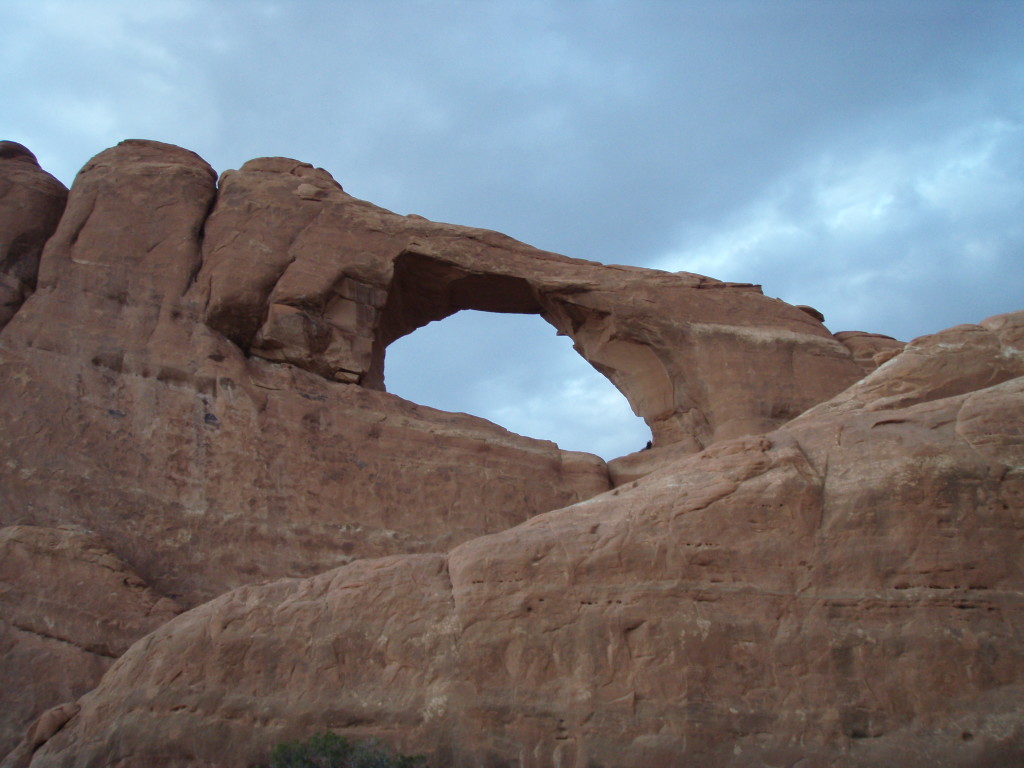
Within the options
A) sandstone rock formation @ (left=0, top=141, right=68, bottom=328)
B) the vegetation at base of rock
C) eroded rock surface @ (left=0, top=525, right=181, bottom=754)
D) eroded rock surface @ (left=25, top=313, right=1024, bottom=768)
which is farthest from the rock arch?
the vegetation at base of rock

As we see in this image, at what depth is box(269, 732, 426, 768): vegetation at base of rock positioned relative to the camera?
26.2 ft

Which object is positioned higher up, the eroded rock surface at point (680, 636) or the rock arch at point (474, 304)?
the rock arch at point (474, 304)

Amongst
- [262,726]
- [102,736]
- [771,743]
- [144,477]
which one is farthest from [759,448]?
[144,477]

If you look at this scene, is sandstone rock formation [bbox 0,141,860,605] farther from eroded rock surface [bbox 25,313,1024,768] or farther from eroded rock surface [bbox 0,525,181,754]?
eroded rock surface [bbox 25,313,1024,768]

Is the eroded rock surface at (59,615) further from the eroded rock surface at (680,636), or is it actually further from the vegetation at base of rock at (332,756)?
the vegetation at base of rock at (332,756)

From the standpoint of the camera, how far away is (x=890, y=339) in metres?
22.9

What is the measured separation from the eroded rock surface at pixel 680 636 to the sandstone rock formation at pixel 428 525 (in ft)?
0.09

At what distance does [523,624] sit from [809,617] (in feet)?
8.56

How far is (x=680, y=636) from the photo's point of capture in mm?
8727

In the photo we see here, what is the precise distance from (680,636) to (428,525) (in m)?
8.43

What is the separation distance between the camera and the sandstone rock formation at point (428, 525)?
27.5 ft

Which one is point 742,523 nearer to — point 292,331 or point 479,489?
point 479,489

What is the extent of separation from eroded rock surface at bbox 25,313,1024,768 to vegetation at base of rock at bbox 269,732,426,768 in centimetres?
27

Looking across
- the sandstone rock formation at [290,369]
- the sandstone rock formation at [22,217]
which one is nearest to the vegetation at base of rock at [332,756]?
the sandstone rock formation at [290,369]
